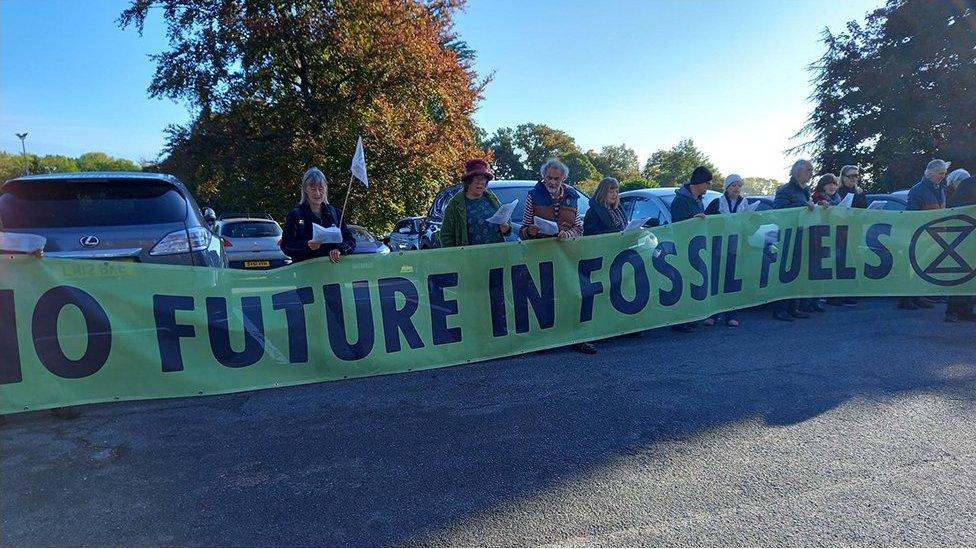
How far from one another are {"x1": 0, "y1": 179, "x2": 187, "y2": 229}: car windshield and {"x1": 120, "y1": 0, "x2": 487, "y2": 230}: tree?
13.7m

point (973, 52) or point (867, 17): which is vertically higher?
point (867, 17)

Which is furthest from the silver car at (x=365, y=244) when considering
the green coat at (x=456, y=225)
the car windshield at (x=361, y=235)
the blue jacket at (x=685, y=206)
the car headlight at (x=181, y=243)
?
the car headlight at (x=181, y=243)

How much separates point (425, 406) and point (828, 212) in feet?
20.1

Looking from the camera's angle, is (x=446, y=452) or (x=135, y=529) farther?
(x=446, y=452)

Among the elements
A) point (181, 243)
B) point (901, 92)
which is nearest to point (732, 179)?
point (181, 243)

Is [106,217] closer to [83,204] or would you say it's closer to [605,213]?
[83,204]

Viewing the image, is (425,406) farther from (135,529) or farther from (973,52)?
(973,52)

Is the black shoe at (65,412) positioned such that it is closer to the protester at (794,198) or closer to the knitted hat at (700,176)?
the knitted hat at (700,176)

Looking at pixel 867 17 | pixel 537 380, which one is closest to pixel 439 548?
pixel 537 380

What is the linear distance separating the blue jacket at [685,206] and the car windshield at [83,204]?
5466mm

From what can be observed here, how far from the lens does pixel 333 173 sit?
1905 centimetres

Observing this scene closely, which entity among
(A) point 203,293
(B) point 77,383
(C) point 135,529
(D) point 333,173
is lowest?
(C) point 135,529

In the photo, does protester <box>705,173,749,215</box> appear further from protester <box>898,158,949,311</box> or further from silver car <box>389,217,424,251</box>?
silver car <box>389,217,424,251</box>

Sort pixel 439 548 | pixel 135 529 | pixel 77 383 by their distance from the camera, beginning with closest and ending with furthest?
pixel 439 548
pixel 135 529
pixel 77 383
